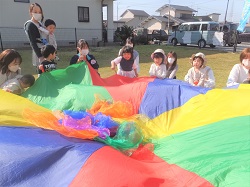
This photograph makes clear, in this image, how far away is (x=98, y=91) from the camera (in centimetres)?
299

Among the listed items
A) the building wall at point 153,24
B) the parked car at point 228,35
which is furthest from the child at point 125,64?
the building wall at point 153,24

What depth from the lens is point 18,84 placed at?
3.12m

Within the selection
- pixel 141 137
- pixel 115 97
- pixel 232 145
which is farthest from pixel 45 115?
pixel 232 145

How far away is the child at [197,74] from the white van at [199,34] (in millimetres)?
12821

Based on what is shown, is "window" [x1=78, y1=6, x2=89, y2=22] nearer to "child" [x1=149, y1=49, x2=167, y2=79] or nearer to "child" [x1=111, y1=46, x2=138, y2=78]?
"child" [x1=111, y1=46, x2=138, y2=78]

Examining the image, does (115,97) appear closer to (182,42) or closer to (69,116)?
(69,116)

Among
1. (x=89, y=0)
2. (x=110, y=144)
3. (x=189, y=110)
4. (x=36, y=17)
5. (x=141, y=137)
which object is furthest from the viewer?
(x=89, y=0)

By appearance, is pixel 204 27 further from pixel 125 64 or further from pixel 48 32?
pixel 48 32

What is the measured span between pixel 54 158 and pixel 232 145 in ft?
3.74

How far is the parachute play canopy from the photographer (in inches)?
60.8

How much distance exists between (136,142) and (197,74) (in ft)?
6.87

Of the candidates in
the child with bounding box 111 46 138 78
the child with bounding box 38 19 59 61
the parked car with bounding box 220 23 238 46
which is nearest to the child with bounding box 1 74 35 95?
the child with bounding box 38 19 59 61

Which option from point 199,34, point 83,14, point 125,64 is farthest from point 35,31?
point 199,34

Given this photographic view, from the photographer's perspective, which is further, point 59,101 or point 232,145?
point 59,101
